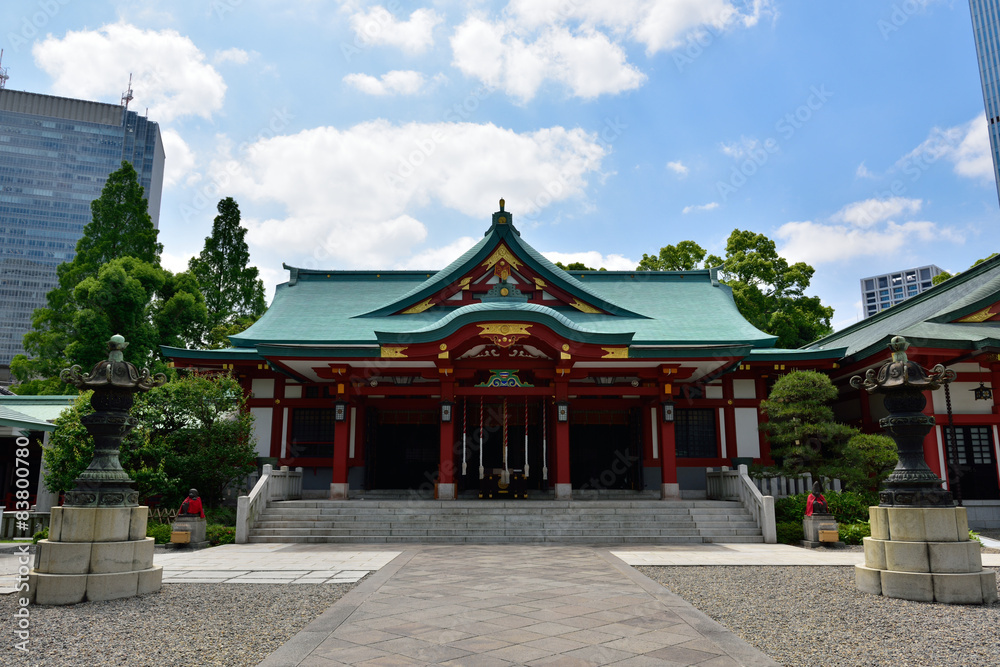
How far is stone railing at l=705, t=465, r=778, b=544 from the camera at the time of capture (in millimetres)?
13885

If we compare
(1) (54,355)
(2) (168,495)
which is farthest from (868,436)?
(1) (54,355)

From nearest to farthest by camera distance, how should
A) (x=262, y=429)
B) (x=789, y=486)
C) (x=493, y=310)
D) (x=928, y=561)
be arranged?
(x=928, y=561)
(x=493, y=310)
(x=789, y=486)
(x=262, y=429)

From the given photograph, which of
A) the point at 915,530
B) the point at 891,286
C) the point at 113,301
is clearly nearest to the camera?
the point at 915,530

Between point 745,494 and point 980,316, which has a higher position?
point 980,316

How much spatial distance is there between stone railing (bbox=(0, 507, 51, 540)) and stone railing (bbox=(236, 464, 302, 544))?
454 centimetres

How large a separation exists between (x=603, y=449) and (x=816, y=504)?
24.4ft

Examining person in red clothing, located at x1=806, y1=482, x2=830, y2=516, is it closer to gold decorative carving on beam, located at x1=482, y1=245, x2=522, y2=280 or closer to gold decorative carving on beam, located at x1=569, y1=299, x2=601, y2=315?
gold decorative carving on beam, located at x1=569, y1=299, x2=601, y2=315

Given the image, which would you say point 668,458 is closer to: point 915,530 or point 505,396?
point 505,396

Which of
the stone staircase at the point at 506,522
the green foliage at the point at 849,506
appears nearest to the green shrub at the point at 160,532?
the stone staircase at the point at 506,522

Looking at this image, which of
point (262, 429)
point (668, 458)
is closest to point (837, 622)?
point (668, 458)

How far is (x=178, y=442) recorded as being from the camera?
50.0 feet

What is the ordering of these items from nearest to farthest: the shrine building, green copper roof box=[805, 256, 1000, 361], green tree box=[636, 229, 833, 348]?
green copper roof box=[805, 256, 1000, 361] → the shrine building → green tree box=[636, 229, 833, 348]

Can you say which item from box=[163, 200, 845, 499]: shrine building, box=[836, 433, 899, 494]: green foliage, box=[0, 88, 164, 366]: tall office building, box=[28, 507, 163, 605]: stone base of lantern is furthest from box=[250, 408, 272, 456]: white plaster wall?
box=[0, 88, 164, 366]: tall office building

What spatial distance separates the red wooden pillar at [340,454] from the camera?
16359 millimetres
